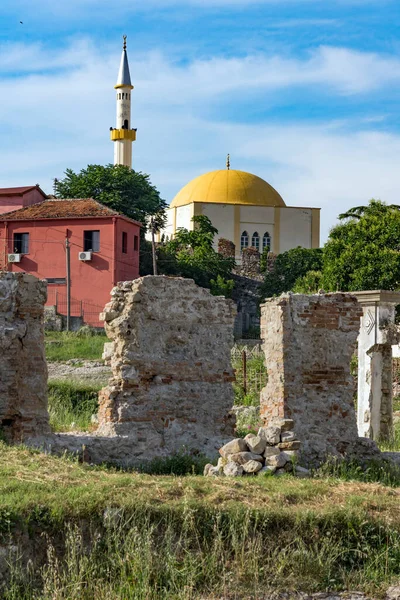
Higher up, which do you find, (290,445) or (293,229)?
(293,229)

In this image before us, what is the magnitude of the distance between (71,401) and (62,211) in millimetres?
19267

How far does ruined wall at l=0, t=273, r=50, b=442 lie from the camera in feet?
32.9

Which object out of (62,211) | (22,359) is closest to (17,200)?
(62,211)

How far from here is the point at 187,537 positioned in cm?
732

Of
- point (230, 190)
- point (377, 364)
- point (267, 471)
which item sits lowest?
point (267, 471)

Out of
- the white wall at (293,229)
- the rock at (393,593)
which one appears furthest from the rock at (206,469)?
the white wall at (293,229)

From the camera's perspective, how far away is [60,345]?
28906 mm

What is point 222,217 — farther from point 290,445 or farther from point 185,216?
point 290,445

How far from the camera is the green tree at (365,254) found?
3130 cm

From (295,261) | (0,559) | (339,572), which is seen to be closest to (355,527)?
(339,572)

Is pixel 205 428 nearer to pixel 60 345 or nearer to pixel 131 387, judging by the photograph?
pixel 131 387

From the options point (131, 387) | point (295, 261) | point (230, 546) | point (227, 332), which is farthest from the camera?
point (295, 261)

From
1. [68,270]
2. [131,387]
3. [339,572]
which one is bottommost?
[339,572]

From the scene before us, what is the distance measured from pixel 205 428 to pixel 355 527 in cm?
344
